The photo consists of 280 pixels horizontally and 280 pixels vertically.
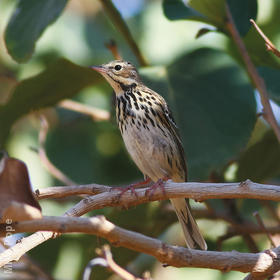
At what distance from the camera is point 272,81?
177 inches

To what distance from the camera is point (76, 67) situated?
4645mm

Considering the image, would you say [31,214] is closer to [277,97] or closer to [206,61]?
[277,97]

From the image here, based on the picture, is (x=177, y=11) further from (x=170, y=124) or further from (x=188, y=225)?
(x=188, y=225)

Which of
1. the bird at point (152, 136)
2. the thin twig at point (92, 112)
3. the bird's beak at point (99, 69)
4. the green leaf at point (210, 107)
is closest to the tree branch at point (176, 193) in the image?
the green leaf at point (210, 107)

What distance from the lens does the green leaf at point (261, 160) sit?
186 inches

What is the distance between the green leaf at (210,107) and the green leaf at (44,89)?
0.74m

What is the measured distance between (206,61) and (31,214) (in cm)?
316

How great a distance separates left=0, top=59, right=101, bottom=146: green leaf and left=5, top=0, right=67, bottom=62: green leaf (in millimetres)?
214

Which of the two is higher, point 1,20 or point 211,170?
point 1,20

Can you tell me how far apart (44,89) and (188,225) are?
1510 mm

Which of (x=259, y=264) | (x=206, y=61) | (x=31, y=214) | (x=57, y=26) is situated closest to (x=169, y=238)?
(x=206, y=61)

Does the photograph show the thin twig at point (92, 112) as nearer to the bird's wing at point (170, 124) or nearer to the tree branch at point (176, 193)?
the bird's wing at point (170, 124)

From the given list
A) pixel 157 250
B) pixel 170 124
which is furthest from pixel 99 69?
pixel 157 250

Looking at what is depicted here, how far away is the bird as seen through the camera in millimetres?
4664
